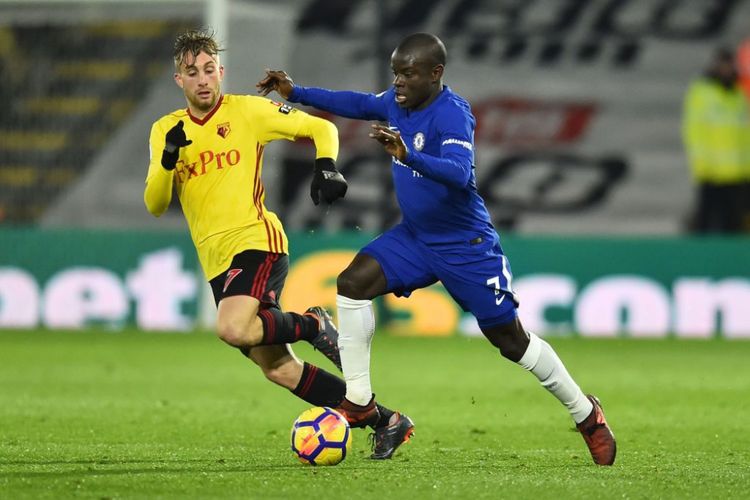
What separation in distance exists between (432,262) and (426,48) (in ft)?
3.12

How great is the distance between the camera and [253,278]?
6.51 metres

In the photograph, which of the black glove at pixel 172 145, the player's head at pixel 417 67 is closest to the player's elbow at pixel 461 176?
the player's head at pixel 417 67

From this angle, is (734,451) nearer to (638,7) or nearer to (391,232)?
(391,232)

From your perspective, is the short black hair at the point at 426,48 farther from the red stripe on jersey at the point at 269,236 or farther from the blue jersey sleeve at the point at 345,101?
the red stripe on jersey at the point at 269,236

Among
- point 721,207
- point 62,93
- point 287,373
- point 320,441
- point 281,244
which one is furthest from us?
point 721,207

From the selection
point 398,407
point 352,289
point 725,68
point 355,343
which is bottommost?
point 398,407

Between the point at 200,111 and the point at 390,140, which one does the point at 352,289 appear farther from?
the point at 200,111

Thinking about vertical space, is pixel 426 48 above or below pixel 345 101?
above

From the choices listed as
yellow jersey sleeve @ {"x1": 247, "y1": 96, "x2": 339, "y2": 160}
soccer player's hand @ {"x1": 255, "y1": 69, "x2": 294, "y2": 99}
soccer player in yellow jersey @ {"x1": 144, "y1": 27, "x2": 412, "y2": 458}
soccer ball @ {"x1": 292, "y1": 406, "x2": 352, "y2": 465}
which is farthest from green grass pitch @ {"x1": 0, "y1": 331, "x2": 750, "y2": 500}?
soccer player's hand @ {"x1": 255, "y1": 69, "x2": 294, "y2": 99}

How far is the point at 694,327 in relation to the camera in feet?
48.4

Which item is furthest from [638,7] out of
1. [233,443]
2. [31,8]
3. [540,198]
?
[233,443]

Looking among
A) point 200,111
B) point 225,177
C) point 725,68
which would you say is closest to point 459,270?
point 225,177

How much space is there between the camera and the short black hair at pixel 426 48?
6188mm

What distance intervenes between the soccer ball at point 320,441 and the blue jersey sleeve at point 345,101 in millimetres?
1471
